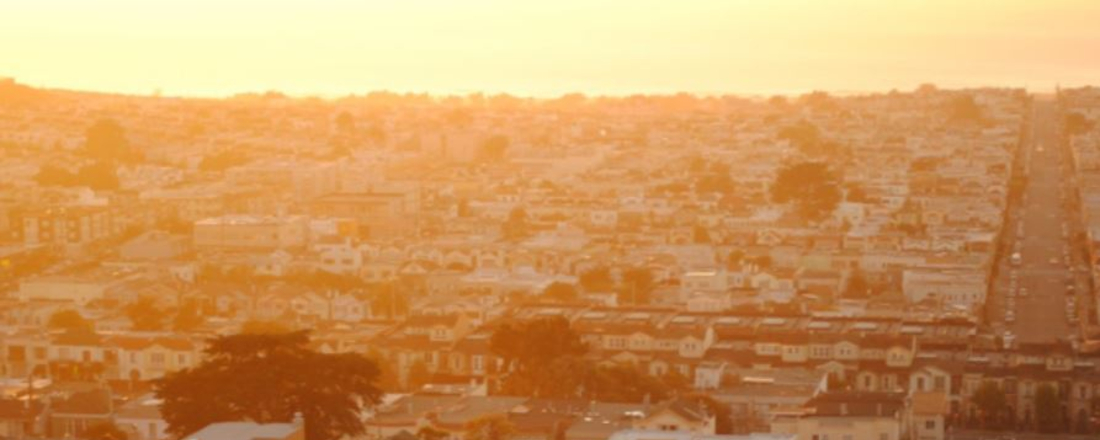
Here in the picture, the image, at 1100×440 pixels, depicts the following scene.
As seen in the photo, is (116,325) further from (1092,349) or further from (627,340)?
(1092,349)

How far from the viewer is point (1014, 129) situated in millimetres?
52719

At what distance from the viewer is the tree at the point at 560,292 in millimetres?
22438

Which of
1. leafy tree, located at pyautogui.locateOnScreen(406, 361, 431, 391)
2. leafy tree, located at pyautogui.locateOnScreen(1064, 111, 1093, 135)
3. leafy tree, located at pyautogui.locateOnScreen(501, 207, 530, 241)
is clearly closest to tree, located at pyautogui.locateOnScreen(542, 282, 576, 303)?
leafy tree, located at pyautogui.locateOnScreen(406, 361, 431, 391)

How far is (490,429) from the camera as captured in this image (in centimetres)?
1305

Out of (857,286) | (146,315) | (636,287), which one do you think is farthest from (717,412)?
(857,286)

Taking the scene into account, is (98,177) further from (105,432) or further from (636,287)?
(105,432)

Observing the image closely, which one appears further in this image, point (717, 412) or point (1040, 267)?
point (1040, 267)

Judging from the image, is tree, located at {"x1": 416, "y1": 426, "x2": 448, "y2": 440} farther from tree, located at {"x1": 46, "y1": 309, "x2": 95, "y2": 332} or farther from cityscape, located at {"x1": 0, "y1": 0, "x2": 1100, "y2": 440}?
tree, located at {"x1": 46, "y1": 309, "x2": 95, "y2": 332}

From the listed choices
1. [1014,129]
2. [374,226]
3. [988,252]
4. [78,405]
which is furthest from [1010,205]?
[78,405]

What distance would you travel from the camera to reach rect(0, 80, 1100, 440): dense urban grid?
14.3m

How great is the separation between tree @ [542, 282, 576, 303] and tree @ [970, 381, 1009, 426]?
6.04 metres

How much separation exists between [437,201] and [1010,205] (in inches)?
377

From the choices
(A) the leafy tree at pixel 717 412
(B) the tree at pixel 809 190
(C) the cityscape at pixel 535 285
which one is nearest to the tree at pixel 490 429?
(C) the cityscape at pixel 535 285

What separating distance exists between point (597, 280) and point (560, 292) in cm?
134
